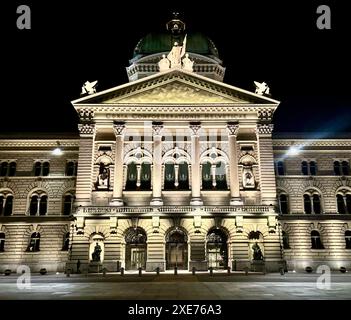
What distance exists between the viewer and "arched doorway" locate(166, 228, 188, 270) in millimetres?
40156

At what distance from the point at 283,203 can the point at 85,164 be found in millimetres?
24076

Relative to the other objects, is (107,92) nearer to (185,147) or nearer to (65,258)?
(185,147)

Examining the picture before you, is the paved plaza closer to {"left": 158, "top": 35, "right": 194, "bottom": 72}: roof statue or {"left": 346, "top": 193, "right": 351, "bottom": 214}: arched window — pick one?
{"left": 346, "top": 193, "right": 351, "bottom": 214}: arched window

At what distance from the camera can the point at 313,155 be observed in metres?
48.0

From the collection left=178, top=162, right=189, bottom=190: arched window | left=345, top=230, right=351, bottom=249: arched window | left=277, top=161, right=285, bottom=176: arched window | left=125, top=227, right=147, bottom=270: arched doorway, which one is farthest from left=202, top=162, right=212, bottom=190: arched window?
left=345, top=230, right=351, bottom=249: arched window

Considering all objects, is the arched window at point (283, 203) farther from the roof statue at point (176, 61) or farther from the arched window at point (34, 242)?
the arched window at point (34, 242)

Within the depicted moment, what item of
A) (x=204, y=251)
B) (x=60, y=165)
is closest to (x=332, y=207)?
(x=204, y=251)

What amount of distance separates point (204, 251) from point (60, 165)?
20.9 meters

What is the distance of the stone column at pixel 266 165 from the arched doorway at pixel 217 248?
585 centimetres

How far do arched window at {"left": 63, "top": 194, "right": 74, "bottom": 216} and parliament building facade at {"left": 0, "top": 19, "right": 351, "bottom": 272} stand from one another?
0.12 m

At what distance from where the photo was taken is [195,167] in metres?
42.4

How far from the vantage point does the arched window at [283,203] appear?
153ft

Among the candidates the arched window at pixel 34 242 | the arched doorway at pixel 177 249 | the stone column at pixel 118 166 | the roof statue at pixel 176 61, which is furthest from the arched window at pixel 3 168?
the roof statue at pixel 176 61
